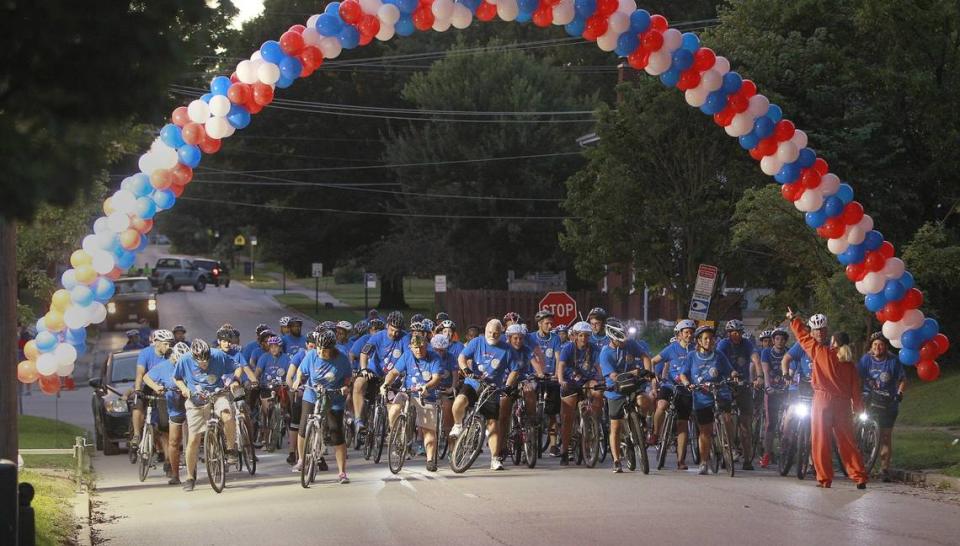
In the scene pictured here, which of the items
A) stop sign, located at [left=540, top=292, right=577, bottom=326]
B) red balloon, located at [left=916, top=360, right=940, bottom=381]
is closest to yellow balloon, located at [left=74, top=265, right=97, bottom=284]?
stop sign, located at [left=540, top=292, right=577, bottom=326]

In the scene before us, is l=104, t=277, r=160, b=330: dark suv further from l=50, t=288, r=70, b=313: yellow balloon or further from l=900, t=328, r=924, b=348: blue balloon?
l=900, t=328, r=924, b=348: blue balloon

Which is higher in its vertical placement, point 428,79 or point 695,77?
point 428,79

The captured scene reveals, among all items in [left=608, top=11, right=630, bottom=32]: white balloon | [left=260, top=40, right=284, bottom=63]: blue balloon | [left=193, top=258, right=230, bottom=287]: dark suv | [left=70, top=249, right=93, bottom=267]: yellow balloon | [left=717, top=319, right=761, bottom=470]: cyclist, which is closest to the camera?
[left=717, top=319, right=761, bottom=470]: cyclist

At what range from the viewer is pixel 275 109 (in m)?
69.0

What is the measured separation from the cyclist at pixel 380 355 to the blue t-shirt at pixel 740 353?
14.1ft

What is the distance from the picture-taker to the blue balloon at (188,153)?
73.1 feet

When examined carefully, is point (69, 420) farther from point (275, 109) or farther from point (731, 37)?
point (275, 109)

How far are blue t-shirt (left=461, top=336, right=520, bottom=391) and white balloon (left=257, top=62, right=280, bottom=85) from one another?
5417 mm

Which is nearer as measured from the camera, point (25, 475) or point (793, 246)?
point (25, 475)

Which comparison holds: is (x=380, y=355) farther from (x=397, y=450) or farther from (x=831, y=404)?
(x=831, y=404)

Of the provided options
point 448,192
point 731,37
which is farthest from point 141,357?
point 448,192

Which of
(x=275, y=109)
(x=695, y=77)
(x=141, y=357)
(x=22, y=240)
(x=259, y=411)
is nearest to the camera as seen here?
(x=141, y=357)

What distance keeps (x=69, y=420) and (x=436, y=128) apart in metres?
32.2

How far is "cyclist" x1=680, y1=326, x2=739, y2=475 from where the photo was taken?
57.7 feet
